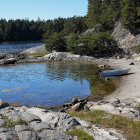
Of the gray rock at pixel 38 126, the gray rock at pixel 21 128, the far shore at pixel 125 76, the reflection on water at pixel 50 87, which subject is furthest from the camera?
the reflection on water at pixel 50 87

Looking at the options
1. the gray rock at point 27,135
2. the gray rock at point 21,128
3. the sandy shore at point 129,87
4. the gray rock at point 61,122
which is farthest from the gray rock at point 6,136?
the sandy shore at point 129,87

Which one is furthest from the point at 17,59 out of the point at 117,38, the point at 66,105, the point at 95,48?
the point at 66,105

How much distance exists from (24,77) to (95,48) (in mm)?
29306

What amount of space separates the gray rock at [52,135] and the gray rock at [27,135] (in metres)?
0.34

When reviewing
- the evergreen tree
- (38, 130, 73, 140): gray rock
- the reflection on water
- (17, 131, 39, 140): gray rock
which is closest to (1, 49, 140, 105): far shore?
the reflection on water

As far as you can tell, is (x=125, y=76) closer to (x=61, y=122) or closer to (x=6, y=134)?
(x=61, y=122)

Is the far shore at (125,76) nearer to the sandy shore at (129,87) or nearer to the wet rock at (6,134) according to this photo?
the sandy shore at (129,87)

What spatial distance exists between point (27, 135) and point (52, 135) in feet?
4.60

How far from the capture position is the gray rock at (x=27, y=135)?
1305cm

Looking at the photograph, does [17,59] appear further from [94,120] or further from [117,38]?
[94,120]

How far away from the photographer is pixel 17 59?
254 ft

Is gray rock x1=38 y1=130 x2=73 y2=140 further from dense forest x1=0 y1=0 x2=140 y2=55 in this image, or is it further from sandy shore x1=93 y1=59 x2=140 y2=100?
dense forest x1=0 y1=0 x2=140 y2=55

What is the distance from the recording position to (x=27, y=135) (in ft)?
43.5

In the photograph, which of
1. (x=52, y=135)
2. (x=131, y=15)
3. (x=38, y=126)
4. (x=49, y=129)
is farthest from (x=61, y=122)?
(x=131, y=15)
